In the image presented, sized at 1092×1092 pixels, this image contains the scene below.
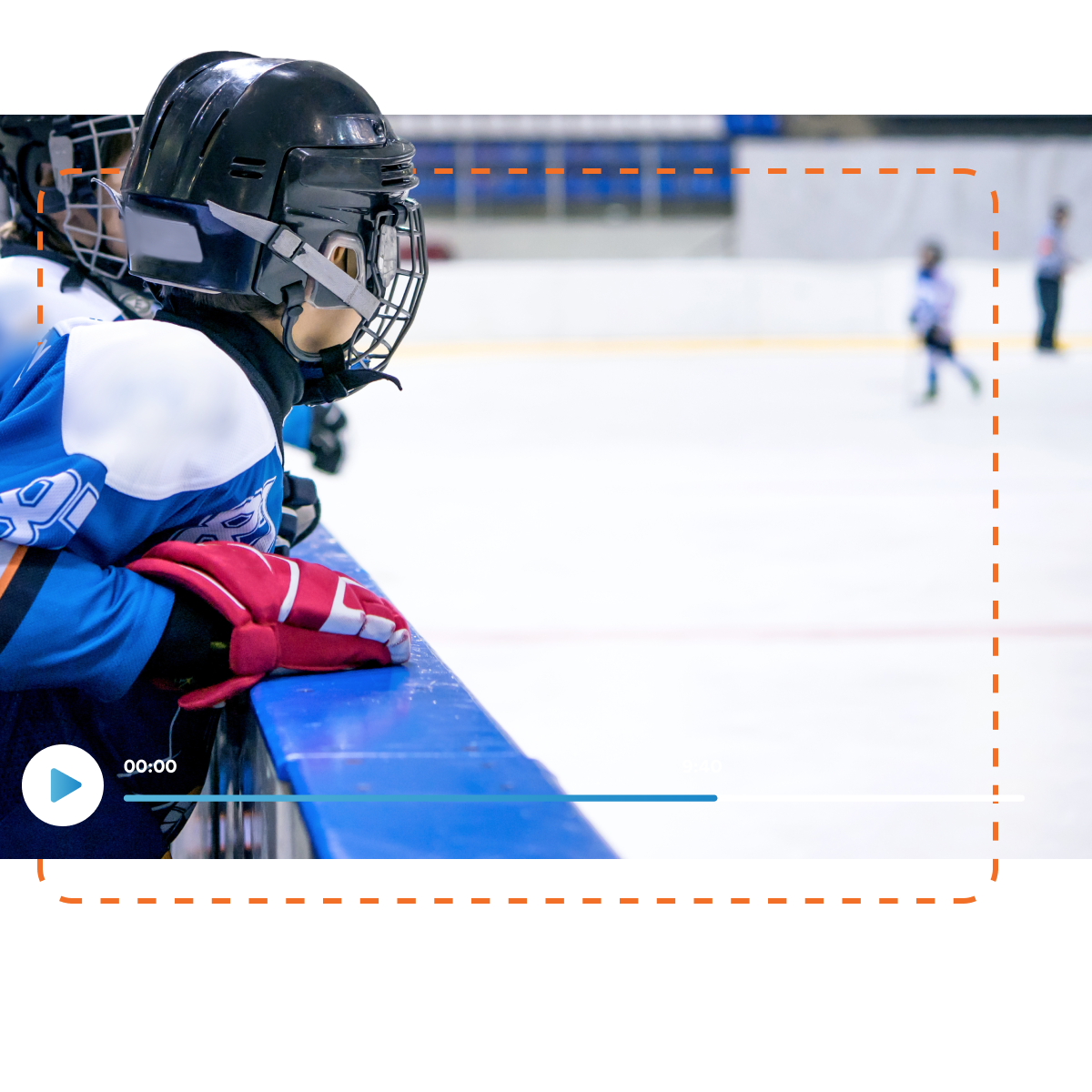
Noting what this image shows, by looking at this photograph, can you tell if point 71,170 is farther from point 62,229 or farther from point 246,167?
point 246,167

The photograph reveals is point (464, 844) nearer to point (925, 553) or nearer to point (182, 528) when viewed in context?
point (182, 528)

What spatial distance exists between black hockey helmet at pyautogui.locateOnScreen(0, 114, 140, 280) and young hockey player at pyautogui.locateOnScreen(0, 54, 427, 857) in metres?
0.56

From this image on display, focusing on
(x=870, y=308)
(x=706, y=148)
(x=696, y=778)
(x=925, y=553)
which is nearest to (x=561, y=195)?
(x=706, y=148)

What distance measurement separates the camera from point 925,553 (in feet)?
13.9

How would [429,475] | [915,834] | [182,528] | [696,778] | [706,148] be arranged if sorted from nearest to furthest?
1. [182,528]
2. [915,834]
3. [696,778]
4. [429,475]
5. [706,148]

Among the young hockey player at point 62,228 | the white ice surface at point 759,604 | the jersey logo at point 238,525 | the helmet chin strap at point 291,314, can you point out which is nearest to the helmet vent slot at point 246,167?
the helmet chin strap at point 291,314

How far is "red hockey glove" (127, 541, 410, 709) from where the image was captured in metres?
1.06

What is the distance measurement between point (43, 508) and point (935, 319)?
9525mm

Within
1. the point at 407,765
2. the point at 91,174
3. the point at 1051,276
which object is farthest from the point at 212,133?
the point at 1051,276

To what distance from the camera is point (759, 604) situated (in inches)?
140

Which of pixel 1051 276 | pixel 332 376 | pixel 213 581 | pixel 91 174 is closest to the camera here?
pixel 213 581

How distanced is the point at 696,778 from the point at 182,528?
1266 mm

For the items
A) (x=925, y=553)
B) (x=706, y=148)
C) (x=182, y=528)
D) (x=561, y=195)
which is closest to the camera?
(x=182, y=528)

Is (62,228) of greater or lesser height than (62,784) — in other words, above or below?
above
